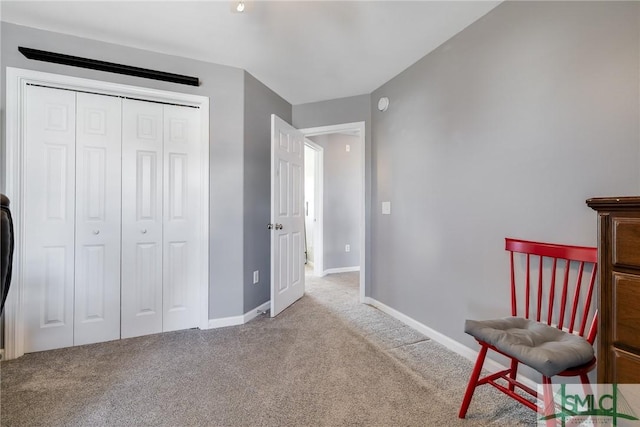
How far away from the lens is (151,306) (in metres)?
2.44

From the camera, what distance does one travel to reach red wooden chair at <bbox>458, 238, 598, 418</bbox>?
43.7 inches

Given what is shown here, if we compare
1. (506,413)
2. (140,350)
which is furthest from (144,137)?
(506,413)

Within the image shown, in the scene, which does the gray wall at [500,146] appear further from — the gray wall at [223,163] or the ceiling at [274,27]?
the gray wall at [223,163]

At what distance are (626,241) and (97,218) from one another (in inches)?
119

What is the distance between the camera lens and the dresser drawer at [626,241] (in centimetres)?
84

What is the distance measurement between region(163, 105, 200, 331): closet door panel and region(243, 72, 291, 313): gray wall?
432 mm

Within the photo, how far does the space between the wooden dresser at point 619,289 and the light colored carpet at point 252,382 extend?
0.76m

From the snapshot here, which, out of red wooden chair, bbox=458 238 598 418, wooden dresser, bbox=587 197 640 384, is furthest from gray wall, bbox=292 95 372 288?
wooden dresser, bbox=587 197 640 384

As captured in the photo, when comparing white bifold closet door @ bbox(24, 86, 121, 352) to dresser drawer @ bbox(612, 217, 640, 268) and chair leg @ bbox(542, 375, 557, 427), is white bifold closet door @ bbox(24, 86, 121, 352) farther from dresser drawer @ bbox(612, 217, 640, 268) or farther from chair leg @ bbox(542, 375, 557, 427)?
dresser drawer @ bbox(612, 217, 640, 268)

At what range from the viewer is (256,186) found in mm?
2920

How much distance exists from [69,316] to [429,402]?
102 inches

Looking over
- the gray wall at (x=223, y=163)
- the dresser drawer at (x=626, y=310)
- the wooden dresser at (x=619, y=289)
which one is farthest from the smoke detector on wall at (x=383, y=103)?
the dresser drawer at (x=626, y=310)

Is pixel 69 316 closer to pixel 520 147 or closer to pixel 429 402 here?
pixel 429 402

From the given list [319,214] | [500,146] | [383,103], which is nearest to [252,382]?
[500,146]
